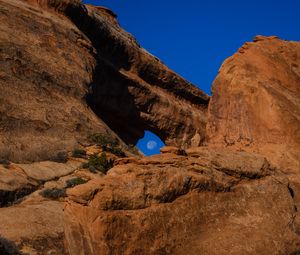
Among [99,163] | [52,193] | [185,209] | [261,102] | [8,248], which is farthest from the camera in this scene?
[99,163]

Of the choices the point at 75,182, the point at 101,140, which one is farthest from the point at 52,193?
the point at 101,140

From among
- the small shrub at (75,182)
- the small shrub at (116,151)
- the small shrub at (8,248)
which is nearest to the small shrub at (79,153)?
the small shrub at (116,151)

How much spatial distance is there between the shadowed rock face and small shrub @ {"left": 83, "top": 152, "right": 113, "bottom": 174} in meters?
1.59

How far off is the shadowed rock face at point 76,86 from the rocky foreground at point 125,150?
0.24 feet

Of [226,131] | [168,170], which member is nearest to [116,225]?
[168,170]

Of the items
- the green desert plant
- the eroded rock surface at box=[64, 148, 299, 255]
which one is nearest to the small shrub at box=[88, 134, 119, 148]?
the green desert plant

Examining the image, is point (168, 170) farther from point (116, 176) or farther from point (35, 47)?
point (35, 47)

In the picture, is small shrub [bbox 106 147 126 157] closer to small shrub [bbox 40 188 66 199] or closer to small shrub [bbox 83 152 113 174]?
small shrub [bbox 83 152 113 174]

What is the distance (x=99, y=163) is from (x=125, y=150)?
491 centimetres

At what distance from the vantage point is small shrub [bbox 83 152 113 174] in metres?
20.3

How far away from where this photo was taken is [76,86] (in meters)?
26.1

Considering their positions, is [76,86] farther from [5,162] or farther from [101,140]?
[5,162]

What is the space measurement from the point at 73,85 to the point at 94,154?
18.5 ft

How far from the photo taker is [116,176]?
469 inches
